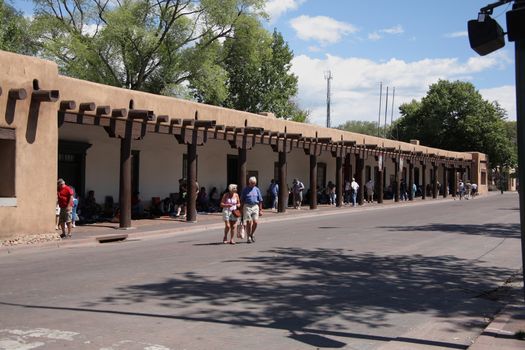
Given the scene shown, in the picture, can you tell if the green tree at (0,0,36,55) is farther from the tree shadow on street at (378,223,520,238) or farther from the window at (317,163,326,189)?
the tree shadow on street at (378,223,520,238)

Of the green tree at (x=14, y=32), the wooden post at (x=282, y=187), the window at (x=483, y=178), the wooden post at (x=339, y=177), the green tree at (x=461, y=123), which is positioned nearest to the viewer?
the wooden post at (x=282, y=187)

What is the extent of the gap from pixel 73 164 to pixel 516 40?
1777 centimetres

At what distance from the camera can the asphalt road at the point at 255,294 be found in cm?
618

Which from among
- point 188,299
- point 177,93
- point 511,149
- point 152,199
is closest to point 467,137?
point 511,149

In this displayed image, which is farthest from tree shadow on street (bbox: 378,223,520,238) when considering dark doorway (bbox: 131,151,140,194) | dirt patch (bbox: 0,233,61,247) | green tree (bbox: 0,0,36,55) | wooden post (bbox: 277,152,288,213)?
green tree (bbox: 0,0,36,55)

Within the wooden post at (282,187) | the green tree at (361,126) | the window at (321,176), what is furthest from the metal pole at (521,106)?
the green tree at (361,126)

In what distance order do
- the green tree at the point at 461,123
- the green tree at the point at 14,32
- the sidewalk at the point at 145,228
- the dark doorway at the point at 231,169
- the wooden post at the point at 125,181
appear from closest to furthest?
the sidewalk at the point at 145,228
the wooden post at the point at 125,181
the dark doorway at the point at 231,169
the green tree at the point at 14,32
the green tree at the point at 461,123

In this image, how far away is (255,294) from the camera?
8.43 meters

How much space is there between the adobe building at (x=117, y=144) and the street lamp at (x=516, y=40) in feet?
38.0

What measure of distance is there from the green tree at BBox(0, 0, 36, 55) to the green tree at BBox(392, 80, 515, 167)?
49439 mm

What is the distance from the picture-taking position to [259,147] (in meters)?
31.0

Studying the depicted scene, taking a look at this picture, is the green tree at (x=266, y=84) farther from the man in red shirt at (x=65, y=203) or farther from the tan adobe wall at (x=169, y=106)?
the man in red shirt at (x=65, y=203)

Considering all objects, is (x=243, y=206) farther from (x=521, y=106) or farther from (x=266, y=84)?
(x=266, y=84)

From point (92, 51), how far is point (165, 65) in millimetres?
4809
